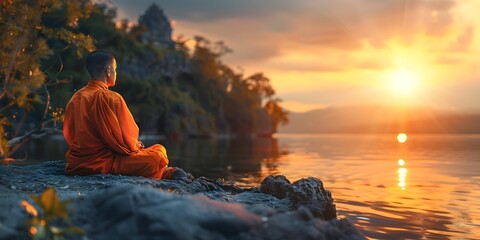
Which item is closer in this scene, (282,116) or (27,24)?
(27,24)

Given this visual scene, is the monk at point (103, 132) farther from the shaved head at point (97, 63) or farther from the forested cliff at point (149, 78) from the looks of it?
the forested cliff at point (149, 78)

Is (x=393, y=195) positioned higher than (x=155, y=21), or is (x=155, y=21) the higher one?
(x=155, y=21)

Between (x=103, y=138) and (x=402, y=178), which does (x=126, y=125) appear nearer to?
(x=103, y=138)

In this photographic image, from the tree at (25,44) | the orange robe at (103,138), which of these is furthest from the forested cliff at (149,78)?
the orange robe at (103,138)

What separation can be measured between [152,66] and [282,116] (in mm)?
38353

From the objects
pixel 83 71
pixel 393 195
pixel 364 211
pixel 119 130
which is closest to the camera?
pixel 119 130

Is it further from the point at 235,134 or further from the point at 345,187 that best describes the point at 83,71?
the point at 345,187

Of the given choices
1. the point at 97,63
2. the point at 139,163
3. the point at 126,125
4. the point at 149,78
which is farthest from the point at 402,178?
the point at 149,78

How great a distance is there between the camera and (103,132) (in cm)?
838

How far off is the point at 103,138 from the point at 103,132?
5.3 inches

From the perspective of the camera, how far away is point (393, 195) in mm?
13375

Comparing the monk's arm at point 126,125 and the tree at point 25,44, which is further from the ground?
the tree at point 25,44

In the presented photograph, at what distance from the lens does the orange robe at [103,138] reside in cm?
841

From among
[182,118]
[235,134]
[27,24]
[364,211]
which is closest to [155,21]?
[235,134]
